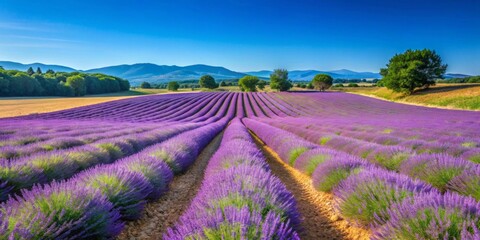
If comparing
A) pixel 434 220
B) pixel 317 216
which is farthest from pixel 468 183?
pixel 434 220

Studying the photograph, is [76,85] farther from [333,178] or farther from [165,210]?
[333,178]

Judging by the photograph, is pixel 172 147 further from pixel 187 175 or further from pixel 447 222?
pixel 447 222

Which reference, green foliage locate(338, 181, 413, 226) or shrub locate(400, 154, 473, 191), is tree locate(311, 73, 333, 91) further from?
green foliage locate(338, 181, 413, 226)

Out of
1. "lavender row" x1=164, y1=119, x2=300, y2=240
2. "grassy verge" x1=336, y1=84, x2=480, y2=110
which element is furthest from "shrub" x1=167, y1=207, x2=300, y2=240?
"grassy verge" x1=336, y1=84, x2=480, y2=110

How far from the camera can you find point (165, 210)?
4.16 metres

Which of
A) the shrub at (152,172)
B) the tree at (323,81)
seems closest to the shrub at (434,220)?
the shrub at (152,172)

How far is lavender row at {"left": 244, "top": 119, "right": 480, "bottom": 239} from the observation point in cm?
199

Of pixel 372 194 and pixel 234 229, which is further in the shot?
pixel 372 194

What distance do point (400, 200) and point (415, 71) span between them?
149 ft

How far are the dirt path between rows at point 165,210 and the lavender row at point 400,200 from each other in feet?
7.53

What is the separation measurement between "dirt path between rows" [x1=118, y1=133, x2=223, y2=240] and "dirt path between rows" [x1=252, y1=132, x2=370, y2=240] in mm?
1808

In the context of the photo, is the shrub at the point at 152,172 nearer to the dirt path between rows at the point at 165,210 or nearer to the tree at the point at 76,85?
the dirt path between rows at the point at 165,210

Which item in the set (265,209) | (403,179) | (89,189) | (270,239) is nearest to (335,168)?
(403,179)

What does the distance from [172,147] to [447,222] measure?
19.4 ft
